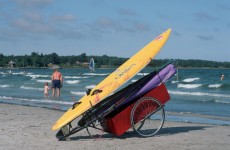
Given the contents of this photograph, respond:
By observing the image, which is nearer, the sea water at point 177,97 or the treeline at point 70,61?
the sea water at point 177,97

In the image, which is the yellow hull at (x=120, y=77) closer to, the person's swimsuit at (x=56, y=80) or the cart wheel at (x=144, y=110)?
the cart wheel at (x=144, y=110)

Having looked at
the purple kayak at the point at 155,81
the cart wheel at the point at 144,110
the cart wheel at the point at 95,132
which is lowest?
the cart wheel at the point at 95,132

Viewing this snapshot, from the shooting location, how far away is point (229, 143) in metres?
7.95

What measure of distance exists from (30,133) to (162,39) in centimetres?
328

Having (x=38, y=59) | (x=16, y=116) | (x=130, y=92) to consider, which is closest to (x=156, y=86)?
(x=130, y=92)

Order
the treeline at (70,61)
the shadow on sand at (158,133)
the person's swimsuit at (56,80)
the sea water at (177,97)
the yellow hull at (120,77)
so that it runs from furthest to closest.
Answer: the treeline at (70,61) < the person's swimsuit at (56,80) < the sea water at (177,97) < the shadow on sand at (158,133) < the yellow hull at (120,77)

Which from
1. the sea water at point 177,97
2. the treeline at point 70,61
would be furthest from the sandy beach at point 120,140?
the treeline at point 70,61

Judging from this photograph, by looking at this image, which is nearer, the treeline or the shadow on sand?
the shadow on sand

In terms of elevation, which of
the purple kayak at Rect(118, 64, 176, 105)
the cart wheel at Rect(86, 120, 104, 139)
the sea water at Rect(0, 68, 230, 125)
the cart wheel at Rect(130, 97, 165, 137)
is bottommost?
the sea water at Rect(0, 68, 230, 125)

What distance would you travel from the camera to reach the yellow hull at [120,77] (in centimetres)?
818

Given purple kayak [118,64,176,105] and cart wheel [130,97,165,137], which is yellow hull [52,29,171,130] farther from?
cart wheel [130,97,165,137]

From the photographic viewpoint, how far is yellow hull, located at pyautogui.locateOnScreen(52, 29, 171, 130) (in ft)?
26.8

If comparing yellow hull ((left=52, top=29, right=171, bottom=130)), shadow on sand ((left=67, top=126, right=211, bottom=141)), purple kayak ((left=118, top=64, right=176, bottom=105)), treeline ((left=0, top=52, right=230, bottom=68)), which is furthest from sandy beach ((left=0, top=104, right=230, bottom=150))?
treeline ((left=0, top=52, right=230, bottom=68))

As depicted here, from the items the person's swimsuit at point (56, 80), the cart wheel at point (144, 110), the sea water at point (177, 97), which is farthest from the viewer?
the person's swimsuit at point (56, 80)
